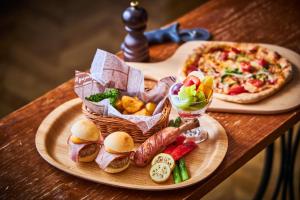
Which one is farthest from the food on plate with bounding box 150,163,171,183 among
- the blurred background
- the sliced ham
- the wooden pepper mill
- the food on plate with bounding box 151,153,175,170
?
the blurred background

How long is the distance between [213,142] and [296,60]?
71cm

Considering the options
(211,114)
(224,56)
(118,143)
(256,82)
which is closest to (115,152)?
(118,143)

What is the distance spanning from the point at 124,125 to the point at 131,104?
96 millimetres

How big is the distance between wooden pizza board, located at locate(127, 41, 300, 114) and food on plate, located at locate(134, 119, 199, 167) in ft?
1.01

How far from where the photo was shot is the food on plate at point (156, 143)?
1729 mm

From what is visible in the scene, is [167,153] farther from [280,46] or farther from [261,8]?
[261,8]

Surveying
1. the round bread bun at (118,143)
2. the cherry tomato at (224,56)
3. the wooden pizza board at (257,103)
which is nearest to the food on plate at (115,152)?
the round bread bun at (118,143)

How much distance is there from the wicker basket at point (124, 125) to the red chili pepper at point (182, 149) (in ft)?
0.32

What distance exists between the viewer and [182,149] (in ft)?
5.87

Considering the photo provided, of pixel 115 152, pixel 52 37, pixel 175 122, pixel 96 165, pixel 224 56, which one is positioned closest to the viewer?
pixel 115 152

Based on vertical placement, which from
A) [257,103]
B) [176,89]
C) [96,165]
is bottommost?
[96,165]

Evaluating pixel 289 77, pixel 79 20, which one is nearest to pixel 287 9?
pixel 289 77

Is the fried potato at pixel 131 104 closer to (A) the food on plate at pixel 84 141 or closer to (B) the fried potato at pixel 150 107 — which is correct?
(B) the fried potato at pixel 150 107

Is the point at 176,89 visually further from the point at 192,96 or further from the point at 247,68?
the point at 247,68
